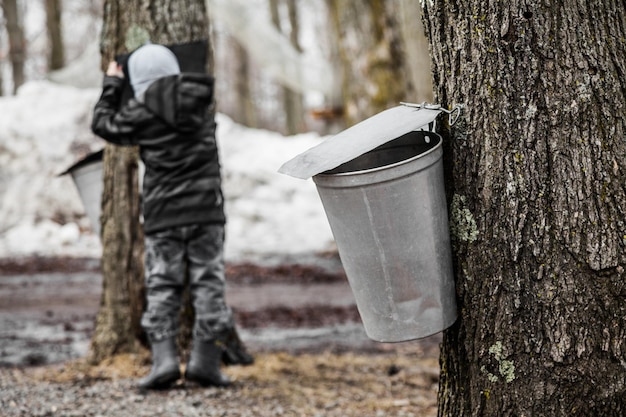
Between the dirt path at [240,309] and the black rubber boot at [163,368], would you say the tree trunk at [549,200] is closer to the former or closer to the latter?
the black rubber boot at [163,368]

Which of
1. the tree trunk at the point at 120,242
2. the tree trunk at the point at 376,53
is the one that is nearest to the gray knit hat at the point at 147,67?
the tree trunk at the point at 120,242

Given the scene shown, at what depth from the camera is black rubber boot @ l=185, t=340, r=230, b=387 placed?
171 inches

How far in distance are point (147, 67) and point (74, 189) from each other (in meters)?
10.2

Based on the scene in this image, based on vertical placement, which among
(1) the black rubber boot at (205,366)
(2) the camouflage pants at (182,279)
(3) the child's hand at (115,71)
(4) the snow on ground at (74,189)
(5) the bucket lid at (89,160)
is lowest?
(4) the snow on ground at (74,189)

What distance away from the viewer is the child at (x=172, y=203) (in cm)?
427

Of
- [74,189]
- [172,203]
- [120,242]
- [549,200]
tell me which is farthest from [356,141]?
[74,189]

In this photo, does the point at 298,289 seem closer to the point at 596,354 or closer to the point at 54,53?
the point at 596,354

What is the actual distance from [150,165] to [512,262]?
257 centimetres

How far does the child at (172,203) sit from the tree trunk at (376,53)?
632 centimetres

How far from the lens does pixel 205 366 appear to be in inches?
171

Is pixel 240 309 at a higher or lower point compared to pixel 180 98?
lower

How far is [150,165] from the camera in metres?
4.39

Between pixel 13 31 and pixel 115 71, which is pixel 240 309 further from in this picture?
pixel 13 31

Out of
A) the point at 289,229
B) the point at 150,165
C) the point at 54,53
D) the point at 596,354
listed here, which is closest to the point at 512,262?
the point at 596,354
